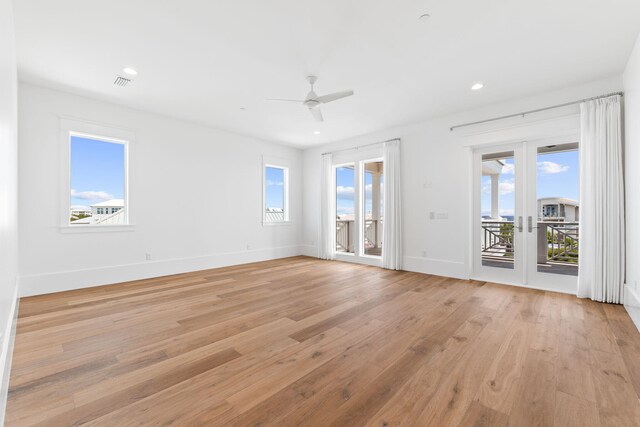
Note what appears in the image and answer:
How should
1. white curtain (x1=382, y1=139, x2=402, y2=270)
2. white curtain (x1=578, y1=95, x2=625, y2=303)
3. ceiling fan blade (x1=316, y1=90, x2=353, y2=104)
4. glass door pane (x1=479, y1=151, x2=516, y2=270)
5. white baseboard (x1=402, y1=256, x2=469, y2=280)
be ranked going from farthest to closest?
white curtain (x1=382, y1=139, x2=402, y2=270), white baseboard (x1=402, y1=256, x2=469, y2=280), glass door pane (x1=479, y1=151, x2=516, y2=270), white curtain (x1=578, y1=95, x2=625, y2=303), ceiling fan blade (x1=316, y1=90, x2=353, y2=104)

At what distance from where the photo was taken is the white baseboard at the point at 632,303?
2845 mm

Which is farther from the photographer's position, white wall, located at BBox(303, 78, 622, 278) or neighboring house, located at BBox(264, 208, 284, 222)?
neighboring house, located at BBox(264, 208, 284, 222)

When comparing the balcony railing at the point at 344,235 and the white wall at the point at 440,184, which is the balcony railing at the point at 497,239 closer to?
the white wall at the point at 440,184

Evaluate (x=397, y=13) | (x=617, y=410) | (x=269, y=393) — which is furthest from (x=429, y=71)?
(x=269, y=393)

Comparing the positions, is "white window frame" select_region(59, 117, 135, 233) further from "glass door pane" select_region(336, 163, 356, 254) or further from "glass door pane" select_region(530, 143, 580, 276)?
"glass door pane" select_region(530, 143, 580, 276)

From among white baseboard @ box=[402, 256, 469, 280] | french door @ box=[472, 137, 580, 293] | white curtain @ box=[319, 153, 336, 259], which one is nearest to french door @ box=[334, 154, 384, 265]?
white curtain @ box=[319, 153, 336, 259]

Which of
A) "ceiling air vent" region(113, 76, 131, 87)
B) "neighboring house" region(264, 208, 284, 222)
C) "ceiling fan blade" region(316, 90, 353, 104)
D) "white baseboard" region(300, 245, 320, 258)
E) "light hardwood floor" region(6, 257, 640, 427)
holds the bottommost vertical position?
"light hardwood floor" region(6, 257, 640, 427)

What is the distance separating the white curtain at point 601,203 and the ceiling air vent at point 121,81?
6.22 m

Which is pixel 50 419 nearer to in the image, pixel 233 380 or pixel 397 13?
pixel 233 380

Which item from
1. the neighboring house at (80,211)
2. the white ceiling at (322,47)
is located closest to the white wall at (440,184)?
the white ceiling at (322,47)

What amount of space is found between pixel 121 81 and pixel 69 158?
1543mm

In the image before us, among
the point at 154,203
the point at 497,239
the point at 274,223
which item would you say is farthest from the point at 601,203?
the point at 154,203

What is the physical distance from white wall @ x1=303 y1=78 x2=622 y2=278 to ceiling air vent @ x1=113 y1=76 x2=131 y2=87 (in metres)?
4.62

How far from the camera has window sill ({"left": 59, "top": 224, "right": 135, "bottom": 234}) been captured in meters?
4.22
